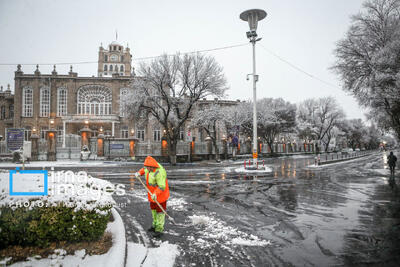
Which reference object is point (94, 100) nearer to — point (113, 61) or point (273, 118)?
point (273, 118)

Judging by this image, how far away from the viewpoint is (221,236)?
15.3 feet

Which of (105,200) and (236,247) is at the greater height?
(105,200)

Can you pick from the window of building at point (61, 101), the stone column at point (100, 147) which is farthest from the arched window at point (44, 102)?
the stone column at point (100, 147)

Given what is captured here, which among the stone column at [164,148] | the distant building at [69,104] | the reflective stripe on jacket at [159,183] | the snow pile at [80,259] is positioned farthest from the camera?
the distant building at [69,104]

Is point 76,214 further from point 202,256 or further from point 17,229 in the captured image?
point 202,256

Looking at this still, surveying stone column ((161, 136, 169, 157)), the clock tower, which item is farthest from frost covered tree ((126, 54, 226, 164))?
the clock tower

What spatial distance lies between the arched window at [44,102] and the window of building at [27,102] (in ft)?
6.24

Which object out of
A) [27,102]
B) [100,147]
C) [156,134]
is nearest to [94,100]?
[27,102]

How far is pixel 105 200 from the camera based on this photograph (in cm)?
396

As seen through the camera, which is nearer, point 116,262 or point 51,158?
point 116,262

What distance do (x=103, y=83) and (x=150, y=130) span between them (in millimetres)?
13430

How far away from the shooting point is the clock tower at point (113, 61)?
79.1 m

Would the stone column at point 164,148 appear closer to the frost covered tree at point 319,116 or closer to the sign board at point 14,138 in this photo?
the sign board at point 14,138

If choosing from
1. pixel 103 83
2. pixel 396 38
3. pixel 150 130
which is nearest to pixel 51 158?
pixel 150 130
